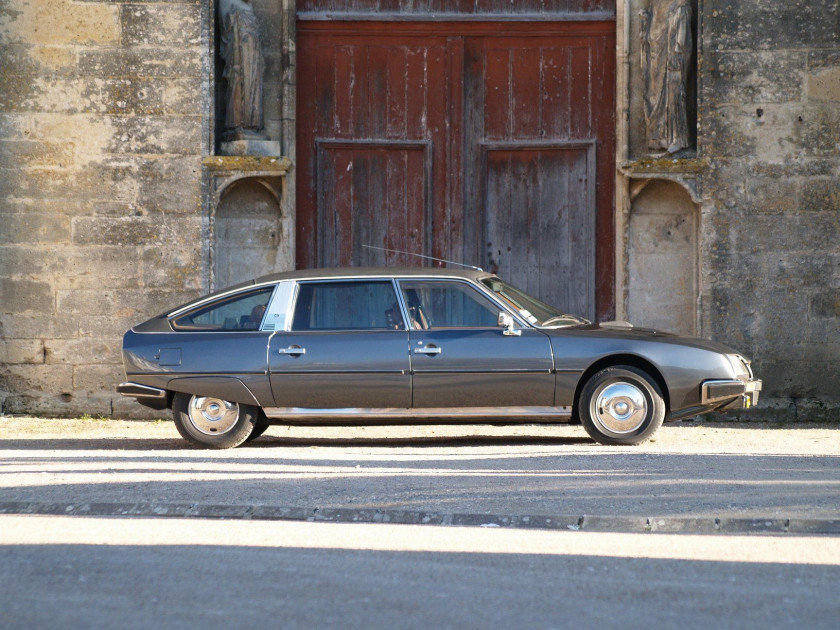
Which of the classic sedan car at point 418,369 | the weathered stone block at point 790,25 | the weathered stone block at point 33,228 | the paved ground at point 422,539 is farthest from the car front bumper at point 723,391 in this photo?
the weathered stone block at point 33,228

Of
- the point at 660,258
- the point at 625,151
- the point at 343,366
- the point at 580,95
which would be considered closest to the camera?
the point at 343,366

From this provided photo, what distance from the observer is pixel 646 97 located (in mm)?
13531

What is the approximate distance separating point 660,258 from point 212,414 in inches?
227

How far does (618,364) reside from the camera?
991 cm


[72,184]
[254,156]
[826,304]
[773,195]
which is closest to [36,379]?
[72,184]

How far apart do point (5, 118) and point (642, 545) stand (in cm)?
939

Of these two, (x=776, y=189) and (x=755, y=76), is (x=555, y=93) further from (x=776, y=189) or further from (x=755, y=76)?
(x=776, y=189)

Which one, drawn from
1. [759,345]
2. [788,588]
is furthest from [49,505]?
[759,345]

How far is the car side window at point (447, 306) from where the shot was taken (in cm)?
999

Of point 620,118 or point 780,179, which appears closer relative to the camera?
point 780,179

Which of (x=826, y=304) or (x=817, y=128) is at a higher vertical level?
(x=817, y=128)

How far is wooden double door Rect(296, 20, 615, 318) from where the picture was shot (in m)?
14.0

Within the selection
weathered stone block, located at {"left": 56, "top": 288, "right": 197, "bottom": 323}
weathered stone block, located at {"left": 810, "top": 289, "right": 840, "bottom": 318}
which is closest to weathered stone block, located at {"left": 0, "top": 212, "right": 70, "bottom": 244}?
weathered stone block, located at {"left": 56, "top": 288, "right": 197, "bottom": 323}

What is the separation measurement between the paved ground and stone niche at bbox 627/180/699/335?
164 inches
